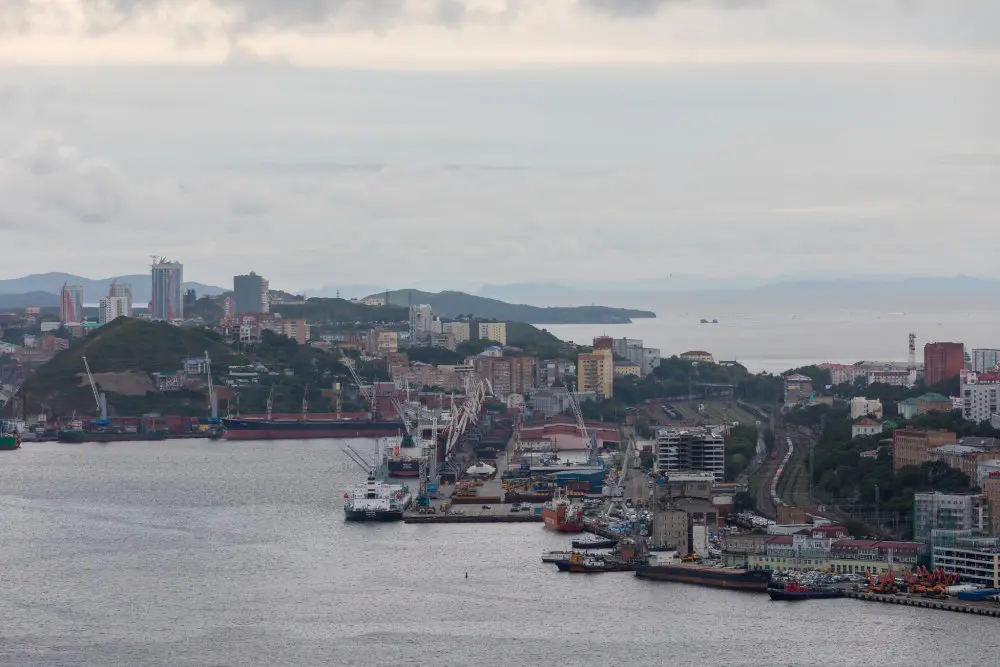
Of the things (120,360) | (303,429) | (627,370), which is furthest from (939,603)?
(627,370)

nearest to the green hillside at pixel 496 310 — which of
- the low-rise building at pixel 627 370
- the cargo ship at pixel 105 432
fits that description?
the low-rise building at pixel 627 370

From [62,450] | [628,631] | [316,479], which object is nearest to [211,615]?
[628,631]

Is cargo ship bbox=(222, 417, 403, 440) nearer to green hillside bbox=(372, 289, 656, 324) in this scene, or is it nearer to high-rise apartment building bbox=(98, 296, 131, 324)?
high-rise apartment building bbox=(98, 296, 131, 324)

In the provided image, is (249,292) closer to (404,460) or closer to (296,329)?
(296,329)

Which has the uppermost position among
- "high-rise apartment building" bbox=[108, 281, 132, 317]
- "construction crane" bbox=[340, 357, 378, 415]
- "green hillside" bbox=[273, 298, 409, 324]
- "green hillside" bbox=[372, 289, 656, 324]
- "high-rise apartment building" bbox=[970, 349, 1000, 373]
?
"green hillside" bbox=[372, 289, 656, 324]

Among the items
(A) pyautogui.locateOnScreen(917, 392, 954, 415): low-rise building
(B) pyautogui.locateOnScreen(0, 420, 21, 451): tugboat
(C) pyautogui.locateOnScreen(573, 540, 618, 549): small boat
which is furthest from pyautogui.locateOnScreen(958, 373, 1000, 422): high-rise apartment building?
(B) pyautogui.locateOnScreen(0, 420, 21, 451): tugboat

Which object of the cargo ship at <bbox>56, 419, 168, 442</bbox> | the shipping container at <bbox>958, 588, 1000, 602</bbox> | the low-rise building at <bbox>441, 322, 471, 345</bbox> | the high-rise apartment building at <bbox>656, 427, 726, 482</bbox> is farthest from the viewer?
the low-rise building at <bbox>441, 322, 471, 345</bbox>
